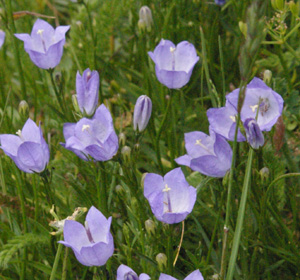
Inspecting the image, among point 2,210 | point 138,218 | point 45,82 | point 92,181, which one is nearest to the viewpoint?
point 138,218

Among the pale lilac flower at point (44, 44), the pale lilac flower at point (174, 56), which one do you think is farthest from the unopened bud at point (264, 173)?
the pale lilac flower at point (44, 44)

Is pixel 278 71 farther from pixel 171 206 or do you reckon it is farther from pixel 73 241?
pixel 73 241

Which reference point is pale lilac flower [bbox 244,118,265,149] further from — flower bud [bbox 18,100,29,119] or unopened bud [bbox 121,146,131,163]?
flower bud [bbox 18,100,29,119]

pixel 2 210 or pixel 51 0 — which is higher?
pixel 51 0

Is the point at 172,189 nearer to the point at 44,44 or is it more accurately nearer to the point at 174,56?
the point at 174,56

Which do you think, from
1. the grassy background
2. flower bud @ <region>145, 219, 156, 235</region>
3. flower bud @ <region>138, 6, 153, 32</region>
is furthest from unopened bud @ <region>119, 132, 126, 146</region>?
flower bud @ <region>138, 6, 153, 32</region>

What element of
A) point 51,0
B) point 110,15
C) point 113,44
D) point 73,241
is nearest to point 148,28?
point 110,15

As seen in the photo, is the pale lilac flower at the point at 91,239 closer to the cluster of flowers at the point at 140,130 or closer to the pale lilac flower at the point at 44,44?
the cluster of flowers at the point at 140,130

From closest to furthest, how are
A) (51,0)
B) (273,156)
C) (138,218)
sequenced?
(138,218)
(273,156)
(51,0)

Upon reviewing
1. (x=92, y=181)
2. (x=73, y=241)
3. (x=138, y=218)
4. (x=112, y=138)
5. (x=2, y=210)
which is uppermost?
(x=112, y=138)
